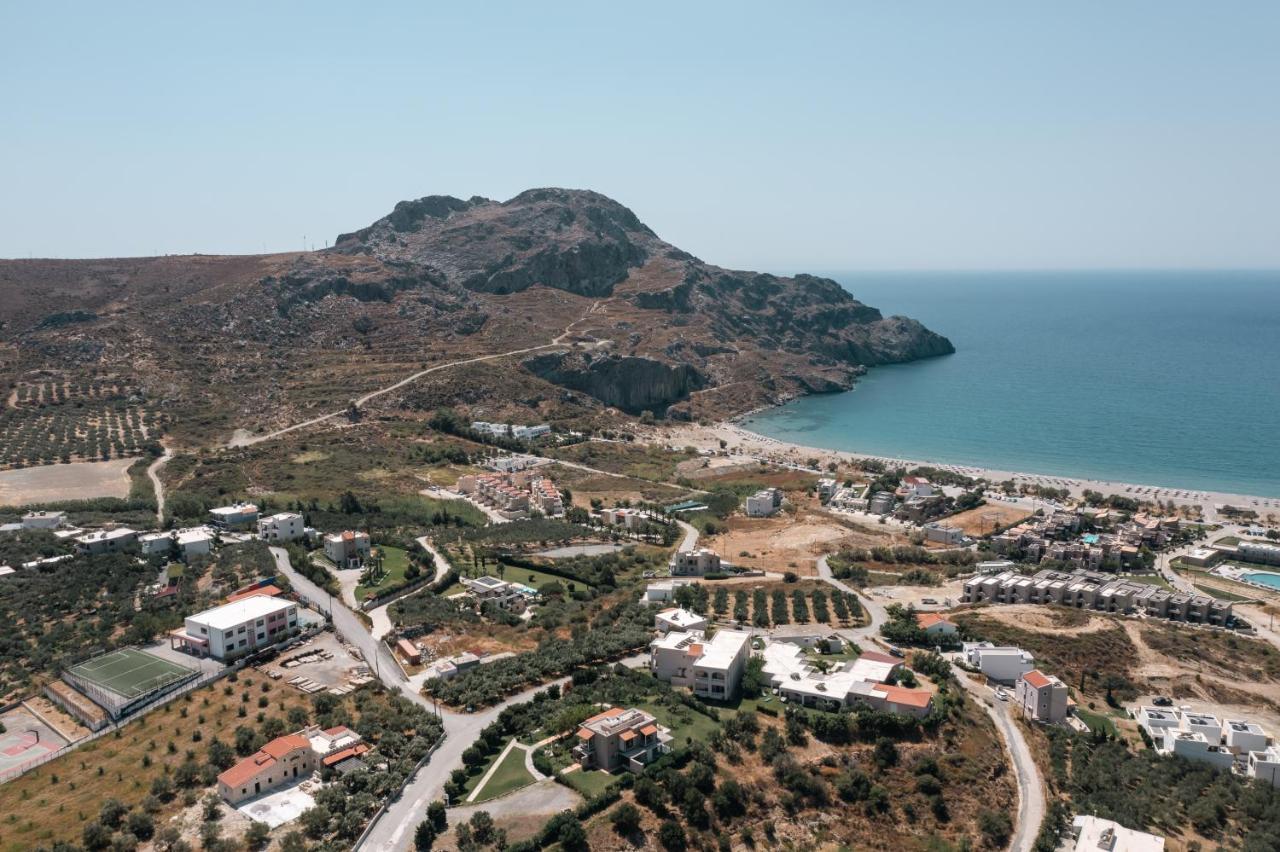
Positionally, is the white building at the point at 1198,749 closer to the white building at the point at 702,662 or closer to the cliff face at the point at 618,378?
the white building at the point at 702,662

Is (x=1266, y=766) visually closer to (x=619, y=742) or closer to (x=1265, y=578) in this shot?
(x=619, y=742)

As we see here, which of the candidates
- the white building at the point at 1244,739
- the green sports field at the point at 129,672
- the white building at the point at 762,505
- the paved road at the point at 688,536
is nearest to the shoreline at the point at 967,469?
the white building at the point at 762,505

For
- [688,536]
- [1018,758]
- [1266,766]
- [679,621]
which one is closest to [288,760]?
[679,621]

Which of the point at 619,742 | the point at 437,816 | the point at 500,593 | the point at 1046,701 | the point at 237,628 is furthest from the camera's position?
the point at 500,593

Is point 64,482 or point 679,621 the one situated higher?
point 64,482

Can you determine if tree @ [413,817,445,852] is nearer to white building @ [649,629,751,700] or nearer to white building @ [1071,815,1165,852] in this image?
white building @ [649,629,751,700]

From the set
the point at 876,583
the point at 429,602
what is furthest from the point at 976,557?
the point at 429,602
